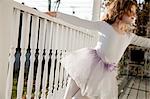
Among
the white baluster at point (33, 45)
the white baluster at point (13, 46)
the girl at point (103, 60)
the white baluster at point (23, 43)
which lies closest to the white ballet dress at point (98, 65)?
the girl at point (103, 60)

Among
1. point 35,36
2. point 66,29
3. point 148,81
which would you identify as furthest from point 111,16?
point 148,81

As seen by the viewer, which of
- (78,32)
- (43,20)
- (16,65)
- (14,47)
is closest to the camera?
(14,47)

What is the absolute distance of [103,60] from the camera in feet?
6.83

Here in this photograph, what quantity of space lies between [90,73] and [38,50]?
46cm

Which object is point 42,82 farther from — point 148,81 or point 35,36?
point 148,81

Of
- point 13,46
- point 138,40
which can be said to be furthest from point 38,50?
point 138,40

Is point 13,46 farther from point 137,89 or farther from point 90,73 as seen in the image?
point 137,89

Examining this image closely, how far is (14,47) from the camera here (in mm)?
1422

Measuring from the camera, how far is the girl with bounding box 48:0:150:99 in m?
2.02

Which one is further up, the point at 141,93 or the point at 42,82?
the point at 42,82

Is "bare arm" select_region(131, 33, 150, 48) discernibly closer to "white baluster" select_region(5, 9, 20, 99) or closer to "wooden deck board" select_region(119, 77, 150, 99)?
"wooden deck board" select_region(119, 77, 150, 99)

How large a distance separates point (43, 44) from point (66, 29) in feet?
1.78

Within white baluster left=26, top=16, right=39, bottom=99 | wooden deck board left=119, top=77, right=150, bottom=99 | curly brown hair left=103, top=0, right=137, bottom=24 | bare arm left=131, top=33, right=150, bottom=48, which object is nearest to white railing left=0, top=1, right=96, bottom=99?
white baluster left=26, top=16, right=39, bottom=99

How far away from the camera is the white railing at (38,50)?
4.70 feet
